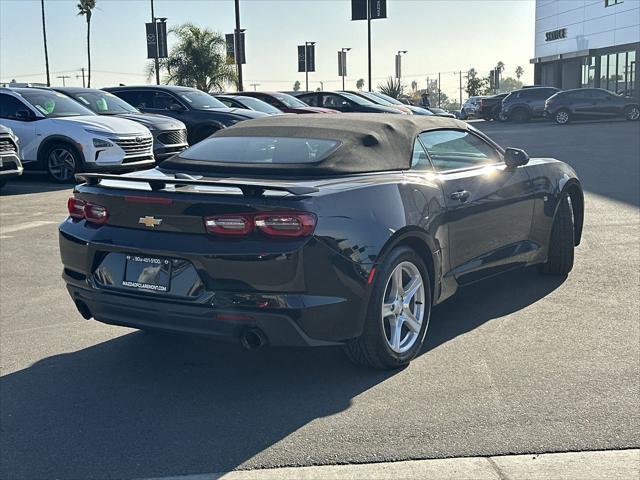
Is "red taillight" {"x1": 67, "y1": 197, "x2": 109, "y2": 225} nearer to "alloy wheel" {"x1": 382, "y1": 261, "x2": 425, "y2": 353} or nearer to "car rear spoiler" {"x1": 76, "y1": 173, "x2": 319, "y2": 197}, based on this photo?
"car rear spoiler" {"x1": 76, "y1": 173, "x2": 319, "y2": 197}

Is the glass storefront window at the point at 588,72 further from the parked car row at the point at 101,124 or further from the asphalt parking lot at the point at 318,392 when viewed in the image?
the asphalt parking lot at the point at 318,392

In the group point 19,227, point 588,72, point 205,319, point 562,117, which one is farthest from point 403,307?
point 588,72

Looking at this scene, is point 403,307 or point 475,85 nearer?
point 403,307

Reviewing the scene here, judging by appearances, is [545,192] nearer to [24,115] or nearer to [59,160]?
[59,160]

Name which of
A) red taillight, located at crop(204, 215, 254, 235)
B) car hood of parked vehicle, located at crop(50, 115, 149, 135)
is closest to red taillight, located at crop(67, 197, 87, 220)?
red taillight, located at crop(204, 215, 254, 235)

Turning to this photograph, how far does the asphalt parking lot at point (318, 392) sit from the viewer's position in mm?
3754

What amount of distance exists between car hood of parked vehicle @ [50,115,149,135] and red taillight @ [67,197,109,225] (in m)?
9.38

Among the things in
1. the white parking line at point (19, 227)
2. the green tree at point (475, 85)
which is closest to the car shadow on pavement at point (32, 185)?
the white parking line at point (19, 227)

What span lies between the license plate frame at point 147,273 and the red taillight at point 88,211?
31cm

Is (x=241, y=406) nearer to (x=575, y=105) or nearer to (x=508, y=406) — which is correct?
(x=508, y=406)

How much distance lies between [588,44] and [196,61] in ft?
78.9

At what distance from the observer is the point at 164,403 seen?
172 inches

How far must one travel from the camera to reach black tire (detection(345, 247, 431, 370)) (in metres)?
4.48

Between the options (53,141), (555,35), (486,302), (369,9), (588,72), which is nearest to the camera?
(486,302)
